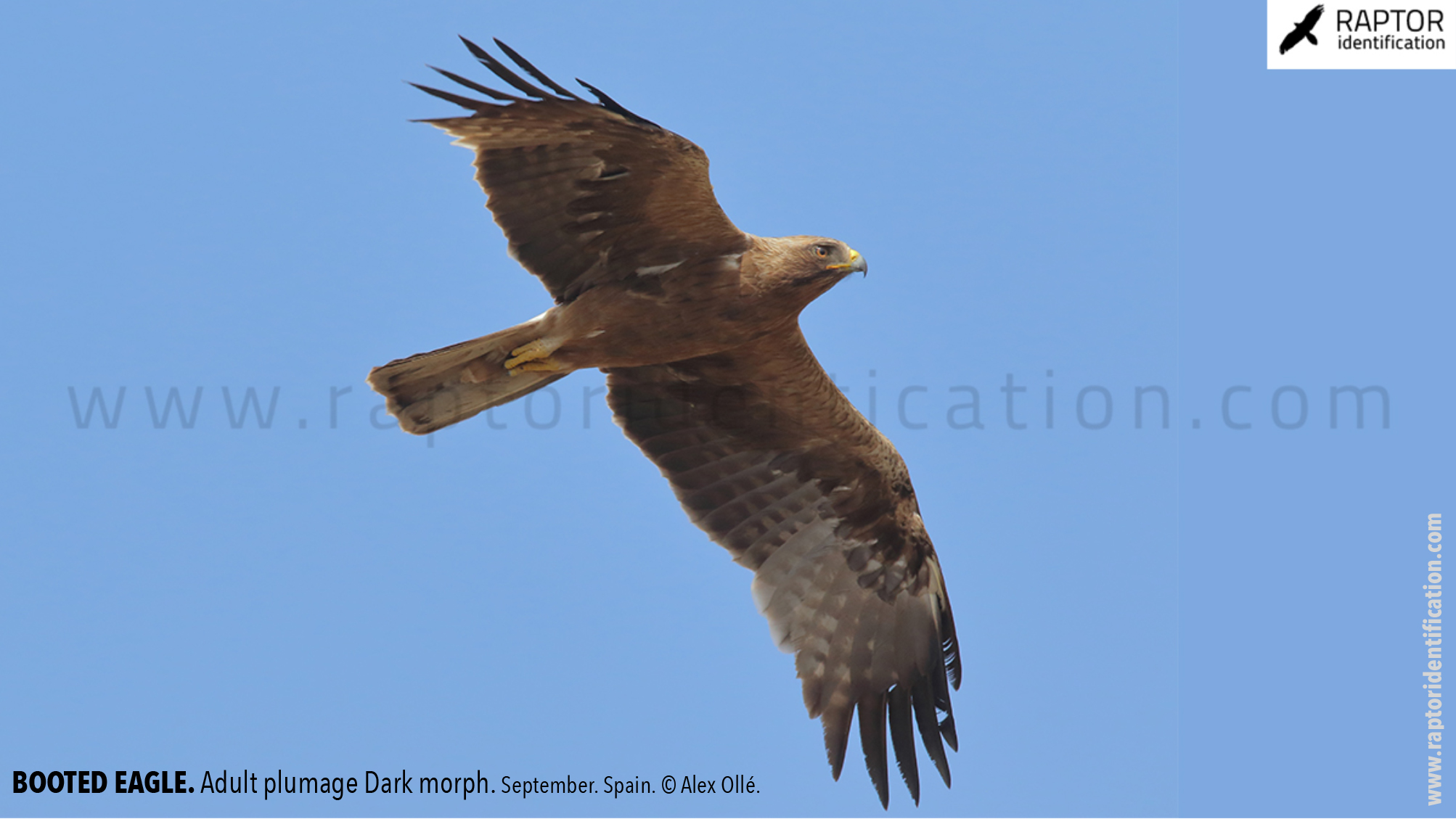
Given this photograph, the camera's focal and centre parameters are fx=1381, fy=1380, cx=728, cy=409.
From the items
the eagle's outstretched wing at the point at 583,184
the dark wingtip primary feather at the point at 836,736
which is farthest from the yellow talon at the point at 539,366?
the dark wingtip primary feather at the point at 836,736

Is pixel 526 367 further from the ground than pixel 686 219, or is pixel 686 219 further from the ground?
pixel 686 219

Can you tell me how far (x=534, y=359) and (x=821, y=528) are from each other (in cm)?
258

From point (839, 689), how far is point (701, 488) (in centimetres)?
165

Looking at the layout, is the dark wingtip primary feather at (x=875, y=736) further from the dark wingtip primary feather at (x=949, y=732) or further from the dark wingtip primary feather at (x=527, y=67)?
the dark wingtip primary feather at (x=527, y=67)

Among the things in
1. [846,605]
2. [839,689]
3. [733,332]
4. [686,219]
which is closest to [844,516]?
[846,605]

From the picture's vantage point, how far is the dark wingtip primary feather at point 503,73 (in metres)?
6.89

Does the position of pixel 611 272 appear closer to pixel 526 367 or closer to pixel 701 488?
pixel 526 367

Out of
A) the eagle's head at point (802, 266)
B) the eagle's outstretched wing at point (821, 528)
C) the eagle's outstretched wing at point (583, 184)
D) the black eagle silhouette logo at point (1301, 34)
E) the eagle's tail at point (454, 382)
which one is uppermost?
the black eagle silhouette logo at point (1301, 34)

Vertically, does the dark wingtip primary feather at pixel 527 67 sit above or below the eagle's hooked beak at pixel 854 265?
above

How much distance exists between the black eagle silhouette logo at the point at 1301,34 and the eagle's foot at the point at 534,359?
240 inches

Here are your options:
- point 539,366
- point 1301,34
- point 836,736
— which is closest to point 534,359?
point 539,366

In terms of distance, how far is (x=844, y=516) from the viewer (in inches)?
382

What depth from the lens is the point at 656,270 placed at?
807 centimetres

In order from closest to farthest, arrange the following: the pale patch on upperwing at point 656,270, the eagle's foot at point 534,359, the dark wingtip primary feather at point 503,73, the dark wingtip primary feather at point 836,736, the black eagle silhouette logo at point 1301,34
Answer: the dark wingtip primary feather at point 503,73
the pale patch on upperwing at point 656,270
the eagle's foot at point 534,359
the dark wingtip primary feather at point 836,736
the black eagle silhouette logo at point 1301,34
